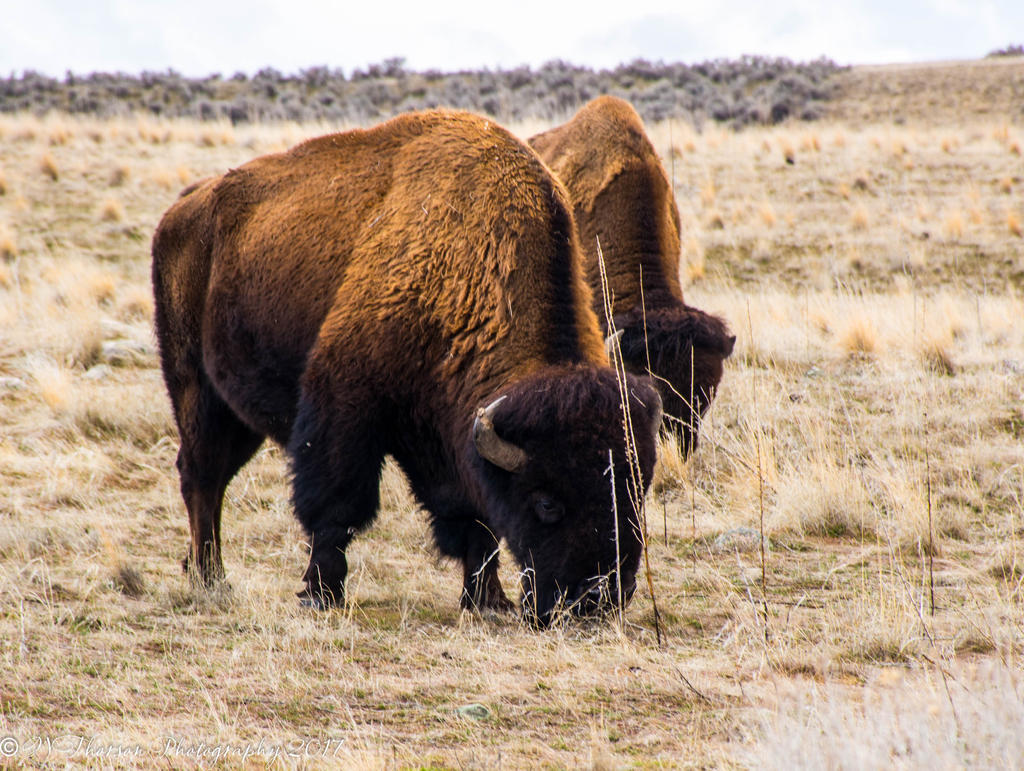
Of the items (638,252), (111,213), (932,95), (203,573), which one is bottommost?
(203,573)

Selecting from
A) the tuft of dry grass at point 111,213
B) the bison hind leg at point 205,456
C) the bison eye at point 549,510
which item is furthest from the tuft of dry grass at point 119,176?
the bison eye at point 549,510

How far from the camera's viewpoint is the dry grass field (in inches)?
132

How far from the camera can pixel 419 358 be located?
5.00 meters

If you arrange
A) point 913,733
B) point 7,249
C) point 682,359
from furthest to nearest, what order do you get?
point 7,249 < point 682,359 < point 913,733

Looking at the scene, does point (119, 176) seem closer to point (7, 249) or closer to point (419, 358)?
point (7, 249)

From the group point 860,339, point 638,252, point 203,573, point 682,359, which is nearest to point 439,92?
point 860,339

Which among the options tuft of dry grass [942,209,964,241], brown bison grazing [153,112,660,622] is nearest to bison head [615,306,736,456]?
brown bison grazing [153,112,660,622]

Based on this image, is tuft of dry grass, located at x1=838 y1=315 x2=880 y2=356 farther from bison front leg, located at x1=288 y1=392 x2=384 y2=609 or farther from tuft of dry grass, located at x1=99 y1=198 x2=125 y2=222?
tuft of dry grass, located at x1=99 y1=198 x2=125 y2=222

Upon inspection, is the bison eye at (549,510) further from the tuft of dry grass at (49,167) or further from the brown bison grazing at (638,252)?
the tuft of dry grass at (49,167)

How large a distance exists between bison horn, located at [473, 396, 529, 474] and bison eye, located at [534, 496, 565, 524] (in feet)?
0.57

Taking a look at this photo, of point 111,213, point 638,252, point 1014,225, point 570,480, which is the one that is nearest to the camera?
point 570,480

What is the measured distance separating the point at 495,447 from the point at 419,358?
2.64 ft

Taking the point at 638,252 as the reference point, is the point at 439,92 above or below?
above

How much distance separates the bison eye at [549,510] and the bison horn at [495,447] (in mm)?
173
